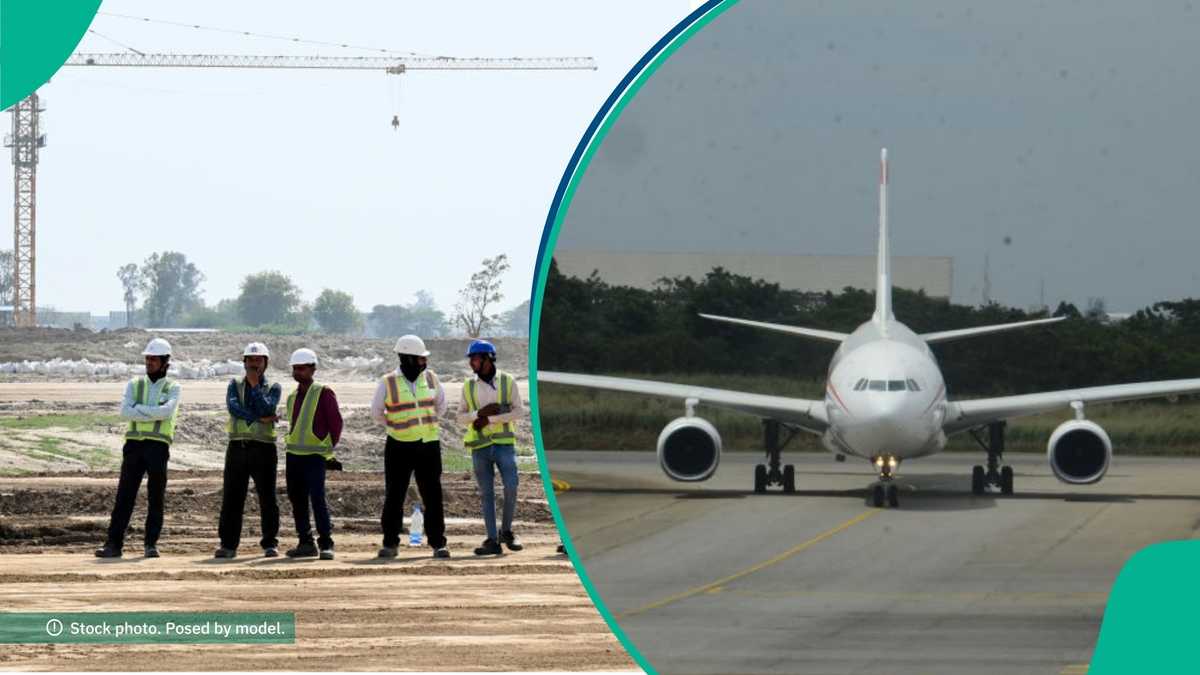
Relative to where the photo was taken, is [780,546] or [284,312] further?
[284,312]

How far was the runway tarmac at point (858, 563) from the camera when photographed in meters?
11.6

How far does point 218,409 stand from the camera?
3991 cm

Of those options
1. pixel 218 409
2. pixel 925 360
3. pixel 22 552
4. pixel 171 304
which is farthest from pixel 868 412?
pixel 171 304

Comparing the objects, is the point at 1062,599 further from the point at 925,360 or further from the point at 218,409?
the point at 218,409

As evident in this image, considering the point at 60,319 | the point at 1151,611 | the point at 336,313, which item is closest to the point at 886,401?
the point at 1151,611

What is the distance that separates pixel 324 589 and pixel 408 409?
1633 mm

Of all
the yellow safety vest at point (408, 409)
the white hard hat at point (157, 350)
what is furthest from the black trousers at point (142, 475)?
the yellow safety vest at point (408, 409)

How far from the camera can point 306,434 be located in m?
14.6

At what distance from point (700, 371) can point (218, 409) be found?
1932cm

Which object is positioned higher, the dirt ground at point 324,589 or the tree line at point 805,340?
the tree line at point 805,340

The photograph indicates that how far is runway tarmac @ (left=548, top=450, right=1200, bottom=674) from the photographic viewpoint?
11602 millimetres

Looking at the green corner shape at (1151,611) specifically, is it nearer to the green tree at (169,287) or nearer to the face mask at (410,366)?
the face mask at (410,366)

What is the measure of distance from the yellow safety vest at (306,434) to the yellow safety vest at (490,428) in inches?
47.1

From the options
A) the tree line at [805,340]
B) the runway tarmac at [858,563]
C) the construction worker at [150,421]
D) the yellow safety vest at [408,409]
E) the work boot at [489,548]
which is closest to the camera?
the runway tarmac at [858,563]
